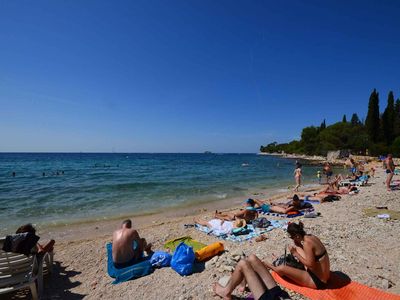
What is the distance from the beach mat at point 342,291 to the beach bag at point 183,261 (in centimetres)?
186

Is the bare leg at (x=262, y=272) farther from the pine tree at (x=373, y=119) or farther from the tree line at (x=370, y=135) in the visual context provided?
the pine tree at (x=373, y=119)

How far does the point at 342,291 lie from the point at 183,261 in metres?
3.06

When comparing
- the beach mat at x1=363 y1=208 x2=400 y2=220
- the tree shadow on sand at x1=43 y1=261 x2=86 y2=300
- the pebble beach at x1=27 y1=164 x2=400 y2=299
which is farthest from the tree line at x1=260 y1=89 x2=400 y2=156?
the tree shadow on sand at x1=43 y1=261 x2=86 y2=300

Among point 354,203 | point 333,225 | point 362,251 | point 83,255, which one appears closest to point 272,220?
point 333,225

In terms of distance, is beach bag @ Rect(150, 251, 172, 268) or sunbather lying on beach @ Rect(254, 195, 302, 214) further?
sunbather lying on beach @ Rect(254, 195, 302, 214)

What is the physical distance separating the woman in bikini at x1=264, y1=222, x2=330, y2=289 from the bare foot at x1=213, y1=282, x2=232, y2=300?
1241mm

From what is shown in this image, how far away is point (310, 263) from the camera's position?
14.0 ft

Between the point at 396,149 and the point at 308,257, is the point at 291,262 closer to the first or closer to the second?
the point at 308,257

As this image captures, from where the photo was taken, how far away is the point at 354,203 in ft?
38.7

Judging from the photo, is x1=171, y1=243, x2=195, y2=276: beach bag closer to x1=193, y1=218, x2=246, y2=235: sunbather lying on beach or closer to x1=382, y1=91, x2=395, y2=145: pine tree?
x1=193, y1=218, x2=246, y2=235: sunbather lying on beach

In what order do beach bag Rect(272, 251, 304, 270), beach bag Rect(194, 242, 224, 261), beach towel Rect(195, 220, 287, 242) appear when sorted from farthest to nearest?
1. beach towel Rect(195, 220, 287, 242)
2. beach bag Rect(194, 242, 224, 261)
3. beach bag Rect(272, 251, 304, 270)

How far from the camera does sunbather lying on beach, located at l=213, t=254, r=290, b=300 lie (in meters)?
3.63

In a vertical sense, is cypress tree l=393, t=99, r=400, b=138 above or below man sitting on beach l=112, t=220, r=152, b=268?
above

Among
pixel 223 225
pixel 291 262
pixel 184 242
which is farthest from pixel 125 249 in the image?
pixel 223 225
